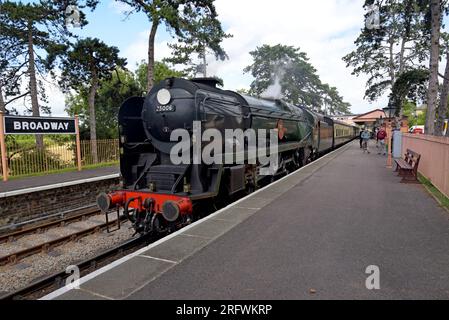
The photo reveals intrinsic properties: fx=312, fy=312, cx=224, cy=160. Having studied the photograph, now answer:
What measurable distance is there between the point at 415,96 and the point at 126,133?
16644 mm

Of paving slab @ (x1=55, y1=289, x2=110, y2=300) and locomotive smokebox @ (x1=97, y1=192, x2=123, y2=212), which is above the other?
locomotive smokebox @ (x1=97, y1=192, x2=123, y2=212)

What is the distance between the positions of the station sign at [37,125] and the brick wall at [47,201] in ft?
9.87

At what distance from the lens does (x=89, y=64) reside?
728 inches

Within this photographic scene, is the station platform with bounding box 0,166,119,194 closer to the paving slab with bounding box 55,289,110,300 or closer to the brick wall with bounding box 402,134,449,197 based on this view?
the paving slab with bounding box 55,289,110,300

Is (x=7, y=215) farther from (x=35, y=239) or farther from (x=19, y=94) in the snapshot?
(x=19, y=94)

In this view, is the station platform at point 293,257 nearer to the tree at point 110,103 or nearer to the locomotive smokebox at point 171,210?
the locomotive smokebox at point 171,210

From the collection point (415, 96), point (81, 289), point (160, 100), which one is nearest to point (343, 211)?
point (160, 100)

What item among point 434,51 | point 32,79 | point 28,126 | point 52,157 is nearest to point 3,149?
point 28,126

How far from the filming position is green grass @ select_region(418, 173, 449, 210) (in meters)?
6.83

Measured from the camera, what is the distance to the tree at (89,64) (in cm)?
1780

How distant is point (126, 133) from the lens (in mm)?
7105

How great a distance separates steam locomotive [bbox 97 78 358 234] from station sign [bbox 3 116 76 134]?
256 inches
